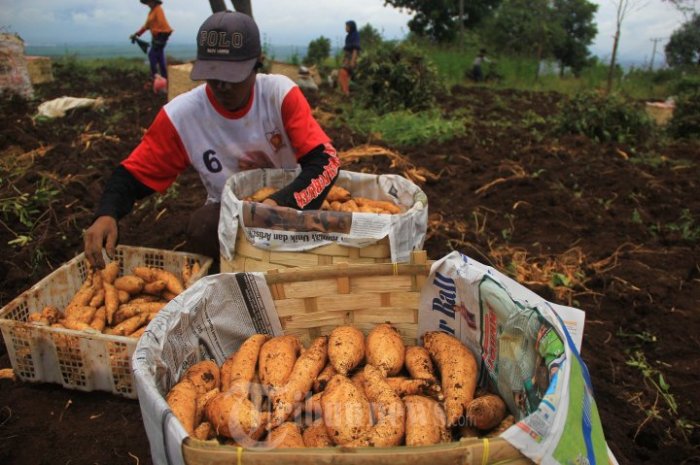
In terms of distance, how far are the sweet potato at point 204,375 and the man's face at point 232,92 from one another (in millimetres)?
1202

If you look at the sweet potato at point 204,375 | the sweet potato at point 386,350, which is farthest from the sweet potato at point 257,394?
the sweet potato at point 386,350

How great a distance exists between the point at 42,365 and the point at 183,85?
239 inches

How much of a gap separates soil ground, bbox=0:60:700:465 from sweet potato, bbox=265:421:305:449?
2.33 ft

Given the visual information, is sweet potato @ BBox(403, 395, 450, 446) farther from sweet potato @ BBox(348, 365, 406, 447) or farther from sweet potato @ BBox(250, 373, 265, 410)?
sweet potato @ BBox(250, 373, 265, 410)

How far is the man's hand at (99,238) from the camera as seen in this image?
87.4 inches

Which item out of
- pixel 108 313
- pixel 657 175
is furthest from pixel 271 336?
pixel 657 175

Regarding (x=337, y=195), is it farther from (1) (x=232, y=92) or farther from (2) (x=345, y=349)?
(2) (x=345, y=349)

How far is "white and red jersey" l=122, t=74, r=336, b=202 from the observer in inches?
99.2

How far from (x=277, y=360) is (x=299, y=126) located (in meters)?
1.25

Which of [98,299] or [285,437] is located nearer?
[285,437]

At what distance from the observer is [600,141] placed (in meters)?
6.69

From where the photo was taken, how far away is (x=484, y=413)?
4.58 ft

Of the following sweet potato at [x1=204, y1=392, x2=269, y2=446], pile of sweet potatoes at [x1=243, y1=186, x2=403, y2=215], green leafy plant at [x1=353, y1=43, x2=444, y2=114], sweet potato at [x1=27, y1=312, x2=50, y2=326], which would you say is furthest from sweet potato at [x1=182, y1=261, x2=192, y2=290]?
green leafy plant at [x1=353, y1=43, x2=444, y2=114]

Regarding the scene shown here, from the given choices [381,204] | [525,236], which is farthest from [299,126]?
[525,236]
